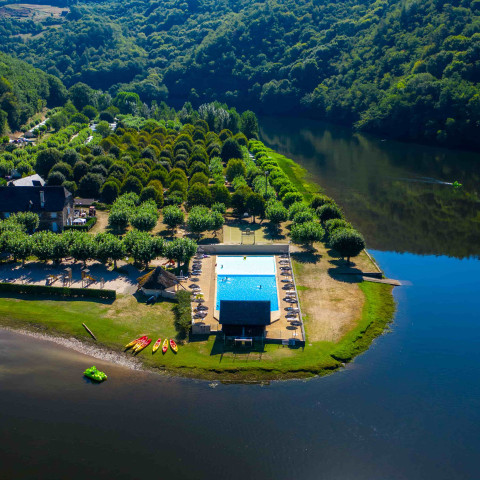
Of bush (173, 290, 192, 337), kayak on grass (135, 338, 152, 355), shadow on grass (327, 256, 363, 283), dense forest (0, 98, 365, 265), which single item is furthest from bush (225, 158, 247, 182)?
kayak on grass (135, 338, 152, 355)

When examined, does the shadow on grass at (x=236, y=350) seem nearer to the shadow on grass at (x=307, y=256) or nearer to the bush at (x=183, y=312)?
the bush at (x=183, y=312)

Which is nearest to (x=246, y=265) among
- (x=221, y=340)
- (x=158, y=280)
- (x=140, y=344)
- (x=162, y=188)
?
(x=158, y=280)

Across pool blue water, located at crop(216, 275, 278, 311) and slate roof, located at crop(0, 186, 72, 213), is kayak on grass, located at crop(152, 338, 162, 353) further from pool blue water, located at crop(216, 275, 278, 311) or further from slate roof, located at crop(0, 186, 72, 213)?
slate roof, located at crop(0, 186, 72, 213)

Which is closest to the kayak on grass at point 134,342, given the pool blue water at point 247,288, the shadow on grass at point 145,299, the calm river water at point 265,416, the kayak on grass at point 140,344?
the kayak on grass at point 140,344

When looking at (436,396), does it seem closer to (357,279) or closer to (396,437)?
(396,437)

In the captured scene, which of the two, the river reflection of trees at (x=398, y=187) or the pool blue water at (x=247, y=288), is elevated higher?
the river reflection of trees at (x=398, y=187)

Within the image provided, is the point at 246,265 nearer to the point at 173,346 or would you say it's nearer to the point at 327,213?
the point at 327,213

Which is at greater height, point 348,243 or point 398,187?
point 398,187
